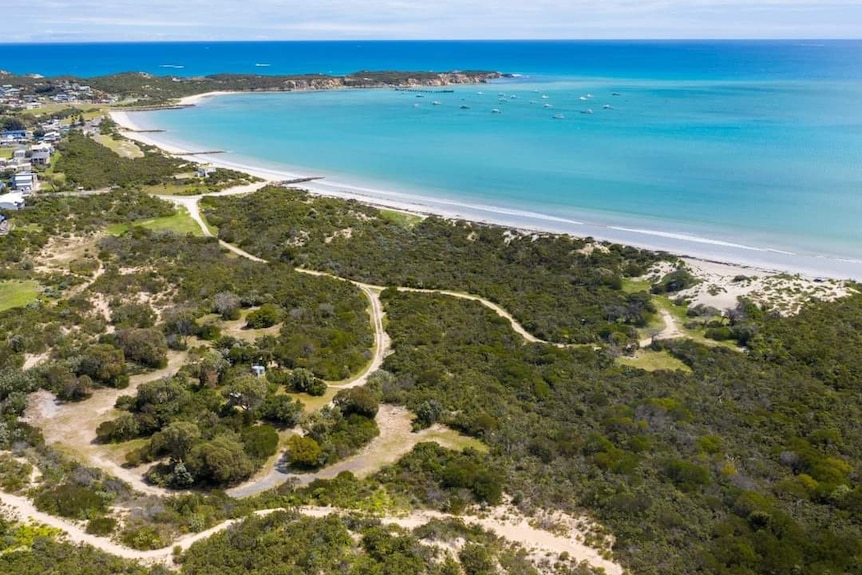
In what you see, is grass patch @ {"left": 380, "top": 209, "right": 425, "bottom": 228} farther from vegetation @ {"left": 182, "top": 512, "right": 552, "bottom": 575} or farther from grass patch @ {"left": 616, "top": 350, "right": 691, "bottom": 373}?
vegetation @ {"left": 182, "top": 512, "right": 552, "bottom": 575}

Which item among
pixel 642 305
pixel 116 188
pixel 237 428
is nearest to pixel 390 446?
pixel 237 428

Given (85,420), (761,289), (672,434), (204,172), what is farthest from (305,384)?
(204,172)

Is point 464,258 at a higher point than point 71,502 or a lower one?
higher

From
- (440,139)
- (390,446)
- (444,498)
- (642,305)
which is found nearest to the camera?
(444,498)

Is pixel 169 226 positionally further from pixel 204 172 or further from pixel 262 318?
pixel 262 318

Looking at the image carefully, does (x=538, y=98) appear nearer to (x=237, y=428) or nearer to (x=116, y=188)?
(x=116, y=188)

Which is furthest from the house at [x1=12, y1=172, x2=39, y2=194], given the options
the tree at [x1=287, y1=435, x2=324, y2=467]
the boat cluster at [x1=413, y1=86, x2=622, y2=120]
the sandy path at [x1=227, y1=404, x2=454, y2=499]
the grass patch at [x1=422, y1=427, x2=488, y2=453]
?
the boat cluster at [x1=413, y1=86, x2=622, y2=120]
